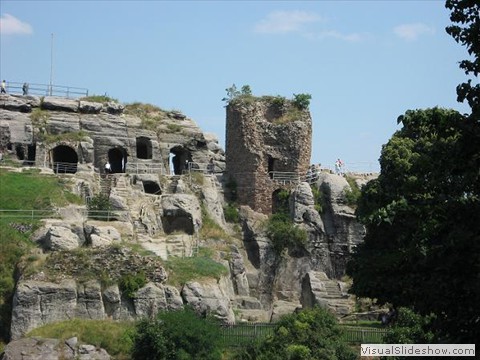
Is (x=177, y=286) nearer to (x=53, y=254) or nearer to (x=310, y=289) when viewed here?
(x=53, y=254)

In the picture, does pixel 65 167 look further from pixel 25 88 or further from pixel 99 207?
pixel 99 207

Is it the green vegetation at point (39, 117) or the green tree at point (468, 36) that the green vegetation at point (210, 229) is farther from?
the green tree at point (468, 36)

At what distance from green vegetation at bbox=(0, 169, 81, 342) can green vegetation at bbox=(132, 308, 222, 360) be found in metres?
6.49

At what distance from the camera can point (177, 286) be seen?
39656 millimetres

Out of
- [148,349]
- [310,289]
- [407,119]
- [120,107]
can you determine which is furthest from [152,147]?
[407,119]

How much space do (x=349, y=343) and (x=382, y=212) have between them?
19086mm

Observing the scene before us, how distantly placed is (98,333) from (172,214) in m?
10.8

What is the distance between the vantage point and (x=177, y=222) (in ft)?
153

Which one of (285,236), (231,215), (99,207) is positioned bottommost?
(285,236)

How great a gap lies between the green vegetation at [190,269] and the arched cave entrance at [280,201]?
9.17 meters

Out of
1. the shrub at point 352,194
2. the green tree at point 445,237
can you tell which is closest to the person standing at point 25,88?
the shrub at point 352,194

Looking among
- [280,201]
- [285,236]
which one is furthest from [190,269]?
[280,201]

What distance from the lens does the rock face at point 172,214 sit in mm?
38812

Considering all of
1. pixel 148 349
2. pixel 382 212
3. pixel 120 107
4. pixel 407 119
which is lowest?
pixel 148 349
